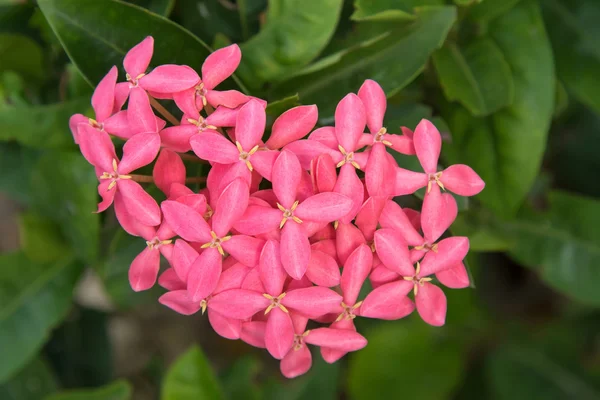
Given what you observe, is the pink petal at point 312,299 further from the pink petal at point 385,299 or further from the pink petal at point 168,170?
the pink petal at point 168,170

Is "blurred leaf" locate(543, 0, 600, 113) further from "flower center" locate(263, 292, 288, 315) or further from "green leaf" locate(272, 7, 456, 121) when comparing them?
"flower center" locate(263, 292, 288, 315)

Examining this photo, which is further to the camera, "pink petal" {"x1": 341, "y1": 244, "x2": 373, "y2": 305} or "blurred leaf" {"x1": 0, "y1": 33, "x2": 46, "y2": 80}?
"blurred leaf" {"x1": 0, "y1": 33, "x2": 46, "y2": 80}

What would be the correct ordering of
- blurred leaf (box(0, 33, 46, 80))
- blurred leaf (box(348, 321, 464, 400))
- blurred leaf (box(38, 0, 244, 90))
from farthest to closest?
blurred leaf (box(348, 321, 464, 400)), blurred leaf (box(0, 33, 46, 80)), blurred leaf (box(38, 0, 244, 90))

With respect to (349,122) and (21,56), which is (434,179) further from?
(21,56)

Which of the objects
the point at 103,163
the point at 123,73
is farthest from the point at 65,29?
the point at 103,163

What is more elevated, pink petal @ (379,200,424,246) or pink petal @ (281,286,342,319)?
pink petal @ (379,200,424,246)


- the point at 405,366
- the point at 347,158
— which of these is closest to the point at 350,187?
the point at 347,158

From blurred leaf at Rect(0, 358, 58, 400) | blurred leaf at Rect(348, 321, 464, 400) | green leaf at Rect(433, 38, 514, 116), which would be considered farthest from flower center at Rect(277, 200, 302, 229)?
blurred leaf at Rect(348, 321, 464, 400)
